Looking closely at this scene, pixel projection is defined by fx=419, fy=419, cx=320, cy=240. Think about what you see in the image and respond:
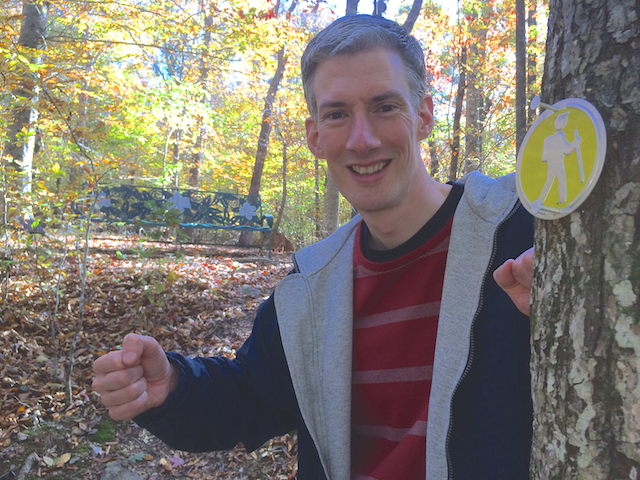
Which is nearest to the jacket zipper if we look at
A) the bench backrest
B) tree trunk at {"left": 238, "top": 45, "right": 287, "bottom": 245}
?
the bench backrest

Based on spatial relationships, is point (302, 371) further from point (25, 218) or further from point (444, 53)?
point (444, 53)

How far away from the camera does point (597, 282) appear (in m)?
0.65

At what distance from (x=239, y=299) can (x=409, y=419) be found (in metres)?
4.59

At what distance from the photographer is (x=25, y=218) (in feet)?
13.9

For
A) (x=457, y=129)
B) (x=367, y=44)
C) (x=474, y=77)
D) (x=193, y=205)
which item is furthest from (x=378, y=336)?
(x=193, y=205)

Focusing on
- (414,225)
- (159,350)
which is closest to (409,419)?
(414,225)

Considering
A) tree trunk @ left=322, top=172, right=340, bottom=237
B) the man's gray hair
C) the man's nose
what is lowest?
the man's nose

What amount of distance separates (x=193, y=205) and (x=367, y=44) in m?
9.00

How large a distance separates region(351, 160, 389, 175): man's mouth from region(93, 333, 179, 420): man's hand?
956mm

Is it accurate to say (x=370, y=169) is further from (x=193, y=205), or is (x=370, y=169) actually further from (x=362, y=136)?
(x=193, y=205)

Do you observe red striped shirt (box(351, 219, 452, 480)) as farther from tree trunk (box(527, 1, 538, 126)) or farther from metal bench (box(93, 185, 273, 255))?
metal bench (box(93, 185, 273, 255))

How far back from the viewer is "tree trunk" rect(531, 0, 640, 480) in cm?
61

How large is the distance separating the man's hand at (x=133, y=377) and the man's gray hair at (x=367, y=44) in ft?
3.78

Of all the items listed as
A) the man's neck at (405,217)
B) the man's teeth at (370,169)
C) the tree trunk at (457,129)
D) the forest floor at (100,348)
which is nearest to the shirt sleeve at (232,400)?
the man's neck at (405,217)
